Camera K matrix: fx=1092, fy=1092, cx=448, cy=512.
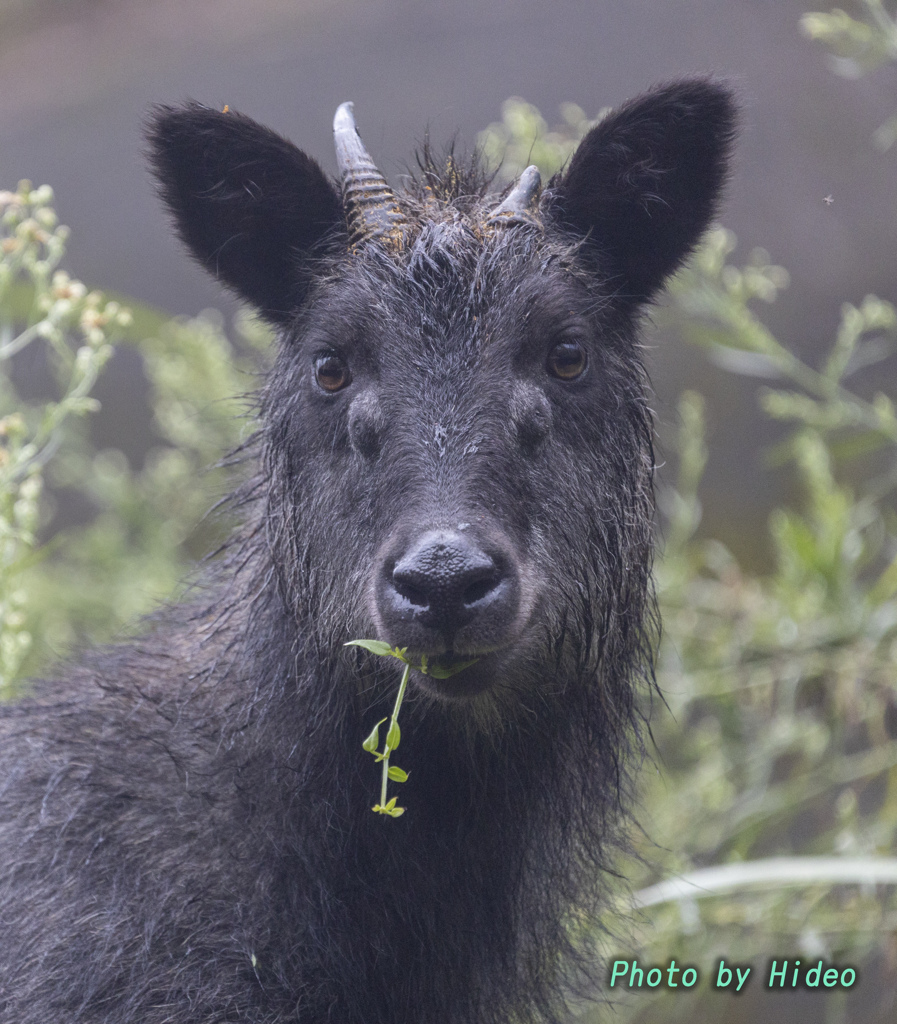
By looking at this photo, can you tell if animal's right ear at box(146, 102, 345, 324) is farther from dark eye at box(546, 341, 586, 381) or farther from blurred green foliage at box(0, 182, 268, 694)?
dark eye at box(546, 341, 586, 381)

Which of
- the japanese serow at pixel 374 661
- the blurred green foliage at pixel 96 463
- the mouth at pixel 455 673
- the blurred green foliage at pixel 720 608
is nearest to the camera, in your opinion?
the mouth at pixel 455 673

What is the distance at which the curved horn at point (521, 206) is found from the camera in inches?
139

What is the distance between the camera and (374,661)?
129 inches

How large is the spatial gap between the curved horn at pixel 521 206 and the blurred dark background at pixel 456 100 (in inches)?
190

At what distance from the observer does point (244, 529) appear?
4.01 m

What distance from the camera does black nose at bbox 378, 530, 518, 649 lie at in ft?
8.71

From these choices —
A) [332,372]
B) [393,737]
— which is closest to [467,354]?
[332,372]

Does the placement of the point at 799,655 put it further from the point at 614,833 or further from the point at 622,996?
the point at 614,833

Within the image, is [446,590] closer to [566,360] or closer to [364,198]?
[566,360]

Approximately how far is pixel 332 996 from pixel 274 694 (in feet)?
3.05

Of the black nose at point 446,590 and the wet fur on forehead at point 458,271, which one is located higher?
the wet fur on forehead at point 458,271

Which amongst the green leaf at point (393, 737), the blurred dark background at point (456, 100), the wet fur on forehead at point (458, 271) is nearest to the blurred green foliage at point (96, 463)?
the wet fur on forehead at point (458, 271)

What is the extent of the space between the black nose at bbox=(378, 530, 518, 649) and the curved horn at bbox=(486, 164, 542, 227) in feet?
4.21

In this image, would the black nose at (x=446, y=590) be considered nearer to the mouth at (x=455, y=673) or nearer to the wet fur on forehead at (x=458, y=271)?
the mouth at (x=455, y=673)
